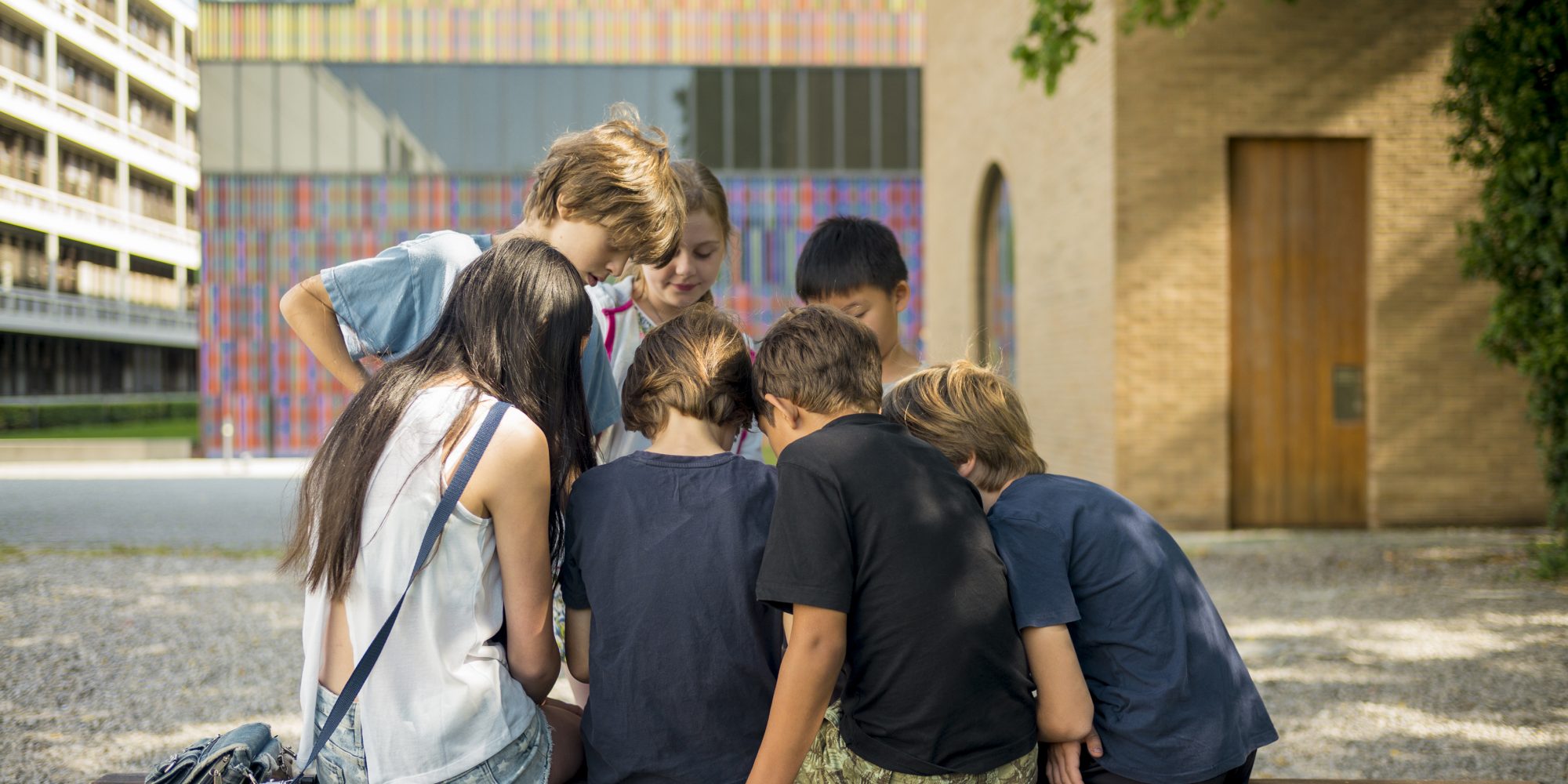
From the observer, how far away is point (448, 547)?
1932mm

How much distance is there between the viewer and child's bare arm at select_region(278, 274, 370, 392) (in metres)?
2.58

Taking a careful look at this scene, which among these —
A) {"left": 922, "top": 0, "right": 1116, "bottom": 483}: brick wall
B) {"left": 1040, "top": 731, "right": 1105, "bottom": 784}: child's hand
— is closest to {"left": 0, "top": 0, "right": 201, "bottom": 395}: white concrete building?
{"left": 922, "top": 0, "right": 1116, "bottom": 483}: brick wall

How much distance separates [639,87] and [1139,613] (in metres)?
27.8

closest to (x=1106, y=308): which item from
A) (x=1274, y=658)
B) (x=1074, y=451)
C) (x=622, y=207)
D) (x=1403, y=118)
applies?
(x=1074, y=451)

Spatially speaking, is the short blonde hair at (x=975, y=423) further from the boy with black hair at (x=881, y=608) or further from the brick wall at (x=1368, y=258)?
the brick wall at (x=1368, y=258)

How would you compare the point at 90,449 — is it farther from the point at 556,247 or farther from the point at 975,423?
the point at 975,423

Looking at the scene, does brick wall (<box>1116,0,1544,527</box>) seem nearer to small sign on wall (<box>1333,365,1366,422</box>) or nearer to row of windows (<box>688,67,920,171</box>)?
small sign on wall (<box>1333,365,1366,422</box>)

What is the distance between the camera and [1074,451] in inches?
467

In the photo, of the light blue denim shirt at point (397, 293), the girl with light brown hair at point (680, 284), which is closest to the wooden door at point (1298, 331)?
the girl with light brown hair at point (680, 284)

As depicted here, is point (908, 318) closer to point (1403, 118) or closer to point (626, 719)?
point (1403, 118)

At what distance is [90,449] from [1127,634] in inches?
1047

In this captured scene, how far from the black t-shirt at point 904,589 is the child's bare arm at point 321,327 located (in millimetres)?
1257

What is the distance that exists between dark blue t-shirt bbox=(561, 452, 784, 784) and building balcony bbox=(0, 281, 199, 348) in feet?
29.7

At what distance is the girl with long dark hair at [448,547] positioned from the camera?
1.91m
